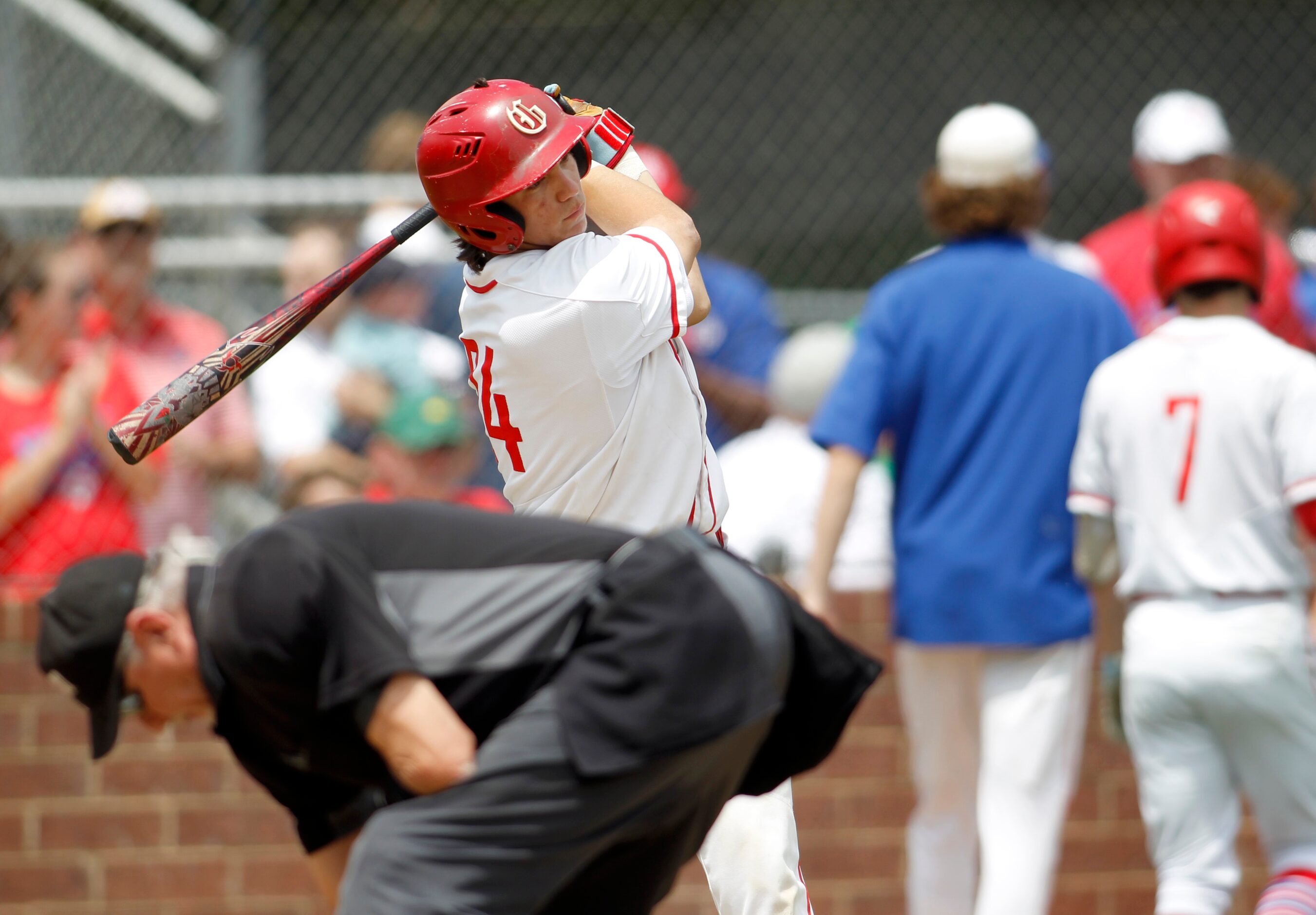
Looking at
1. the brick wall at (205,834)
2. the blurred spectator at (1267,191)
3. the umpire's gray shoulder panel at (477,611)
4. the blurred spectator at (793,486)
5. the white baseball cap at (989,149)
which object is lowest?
the brick wall at (205,834)

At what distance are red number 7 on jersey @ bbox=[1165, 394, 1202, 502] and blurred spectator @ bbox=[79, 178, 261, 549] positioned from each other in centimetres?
292

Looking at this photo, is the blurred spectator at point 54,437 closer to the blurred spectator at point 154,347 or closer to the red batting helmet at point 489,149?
the blurred spectator at point 154,347

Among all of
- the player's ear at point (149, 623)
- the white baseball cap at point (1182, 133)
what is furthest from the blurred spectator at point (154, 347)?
the white baseball cap at point (1182, 133)

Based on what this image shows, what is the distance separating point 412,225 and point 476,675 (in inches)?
39.8

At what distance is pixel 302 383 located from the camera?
5.70 metres

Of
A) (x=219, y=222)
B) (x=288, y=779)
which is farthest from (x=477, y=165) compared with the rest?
(x=219, y=222)

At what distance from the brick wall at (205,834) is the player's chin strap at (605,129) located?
2693mm

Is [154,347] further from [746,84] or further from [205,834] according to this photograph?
[746,84]

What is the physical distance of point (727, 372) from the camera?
5824 millimetres

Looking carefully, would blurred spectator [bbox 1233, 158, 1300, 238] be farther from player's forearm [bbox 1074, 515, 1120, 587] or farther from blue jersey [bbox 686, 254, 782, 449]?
player's forearm [bbox 1074, 515, 1120, 587]

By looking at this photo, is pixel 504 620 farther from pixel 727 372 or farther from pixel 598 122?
pixel 727 372

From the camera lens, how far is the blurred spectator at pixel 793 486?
5.50 metres

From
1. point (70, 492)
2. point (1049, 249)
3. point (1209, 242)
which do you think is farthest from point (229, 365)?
point (1049, 249)

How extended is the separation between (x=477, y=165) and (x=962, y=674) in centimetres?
237
